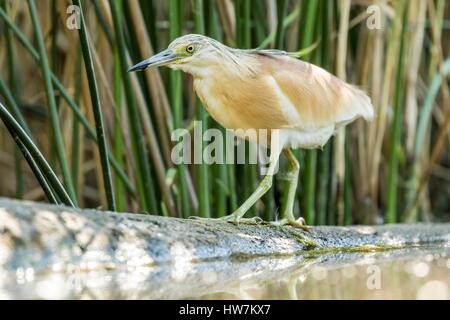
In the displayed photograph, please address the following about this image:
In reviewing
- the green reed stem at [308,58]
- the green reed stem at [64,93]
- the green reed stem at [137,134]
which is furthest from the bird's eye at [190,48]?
the green reed stem at [308,58]

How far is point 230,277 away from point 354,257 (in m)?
0.69

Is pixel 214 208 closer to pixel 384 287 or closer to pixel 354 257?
pixel 354 257

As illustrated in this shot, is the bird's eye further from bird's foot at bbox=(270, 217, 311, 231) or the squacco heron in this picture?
bird's foot at bbox=(270, 217, 311, 231)

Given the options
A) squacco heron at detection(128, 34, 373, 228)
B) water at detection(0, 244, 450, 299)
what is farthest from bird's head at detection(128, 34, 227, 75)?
water at detection(0, 244, 450, 299)

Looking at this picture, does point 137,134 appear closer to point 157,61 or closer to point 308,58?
point 157,61

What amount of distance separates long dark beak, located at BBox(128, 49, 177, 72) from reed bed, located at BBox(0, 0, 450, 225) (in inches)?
8.2

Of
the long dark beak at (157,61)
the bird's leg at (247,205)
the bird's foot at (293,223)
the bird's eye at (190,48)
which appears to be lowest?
the bird's foot at (293,223)

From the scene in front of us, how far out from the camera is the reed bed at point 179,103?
2953mm

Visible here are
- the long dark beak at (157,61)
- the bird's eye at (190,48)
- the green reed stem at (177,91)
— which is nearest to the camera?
the long dark beak at (157,61)

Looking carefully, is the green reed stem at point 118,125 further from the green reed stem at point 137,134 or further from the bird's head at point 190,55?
the bird's head at point 190,55

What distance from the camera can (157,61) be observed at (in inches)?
107

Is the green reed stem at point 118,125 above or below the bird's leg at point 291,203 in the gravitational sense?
above

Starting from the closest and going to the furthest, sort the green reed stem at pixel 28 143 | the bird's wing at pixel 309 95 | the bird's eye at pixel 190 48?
the green reed stem at pixel 28 143 < the bird's eye at pixel 190 48 < the bird's wing at pixel 309 95

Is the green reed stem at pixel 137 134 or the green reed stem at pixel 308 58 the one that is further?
the green reed stem at pixel 308 58
